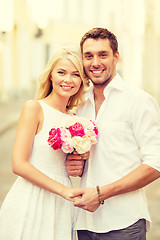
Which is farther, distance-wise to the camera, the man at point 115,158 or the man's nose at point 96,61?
the man's nose at point 96,61

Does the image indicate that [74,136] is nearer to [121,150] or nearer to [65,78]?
[121,150]

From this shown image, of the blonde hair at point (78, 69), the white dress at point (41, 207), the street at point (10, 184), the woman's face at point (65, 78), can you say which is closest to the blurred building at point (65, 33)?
the street at point (10, 184)

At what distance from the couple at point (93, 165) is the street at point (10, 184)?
2723mm

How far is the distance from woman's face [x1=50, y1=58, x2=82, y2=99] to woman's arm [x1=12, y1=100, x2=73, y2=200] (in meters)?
0.25

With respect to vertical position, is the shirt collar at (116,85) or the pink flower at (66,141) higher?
the shirt collar at (116,85)

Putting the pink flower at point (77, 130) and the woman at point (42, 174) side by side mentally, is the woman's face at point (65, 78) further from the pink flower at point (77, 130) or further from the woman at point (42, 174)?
the pink flower at point (77, 130)

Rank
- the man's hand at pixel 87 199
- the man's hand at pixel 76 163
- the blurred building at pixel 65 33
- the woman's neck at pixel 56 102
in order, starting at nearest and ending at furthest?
the man's hand at pixel 87 199
the man's hand at pixel 76 163
the woman's neck at pixel 56 102
the blurred building at pixel 65 33

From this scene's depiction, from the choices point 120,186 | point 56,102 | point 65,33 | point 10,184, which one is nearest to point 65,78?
point 56,102

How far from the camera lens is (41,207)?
2.54 m

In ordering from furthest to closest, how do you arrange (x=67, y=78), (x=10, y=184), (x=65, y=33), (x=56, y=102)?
(x=65, y=33), (x=10, y=184), (x=56, y=102), (x=67, y=78)

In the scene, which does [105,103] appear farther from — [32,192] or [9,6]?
[9,6]

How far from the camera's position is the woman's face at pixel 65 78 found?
105 inches

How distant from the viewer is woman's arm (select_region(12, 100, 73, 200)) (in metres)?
2.48

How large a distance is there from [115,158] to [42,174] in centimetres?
46
